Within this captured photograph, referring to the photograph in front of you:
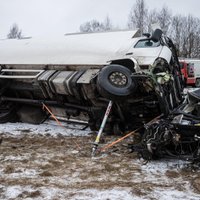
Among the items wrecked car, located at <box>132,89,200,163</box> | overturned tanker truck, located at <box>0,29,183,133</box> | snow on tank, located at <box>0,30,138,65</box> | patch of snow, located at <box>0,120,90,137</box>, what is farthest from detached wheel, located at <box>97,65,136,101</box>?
patch of snow, located at <box>0,120,90,137</box>

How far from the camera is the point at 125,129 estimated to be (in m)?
6.54

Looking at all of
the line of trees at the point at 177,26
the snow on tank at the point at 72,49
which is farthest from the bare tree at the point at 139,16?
the snow on tank at the point at 72,49

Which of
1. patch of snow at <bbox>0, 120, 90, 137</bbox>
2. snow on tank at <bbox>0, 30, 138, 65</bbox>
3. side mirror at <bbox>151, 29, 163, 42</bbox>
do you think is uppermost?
side mirror at <bbox>151, 29, 163, 42</bbox>

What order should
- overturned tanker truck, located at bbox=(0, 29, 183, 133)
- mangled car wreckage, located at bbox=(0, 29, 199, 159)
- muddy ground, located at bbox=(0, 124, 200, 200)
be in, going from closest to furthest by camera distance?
muddy ground, located at bbox=(0, 124, 200, 200) < mangled car wreckage, located at bbox=(0, 29, 199, 159) < overturned tanker truck, located at bbox=(0, 29, 183, 133)

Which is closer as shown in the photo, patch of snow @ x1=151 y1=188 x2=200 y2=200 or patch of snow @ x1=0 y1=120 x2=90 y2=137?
patch of snow @ x1=151 y1=188 x2=200 y2=200

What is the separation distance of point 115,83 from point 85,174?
5.94 feet

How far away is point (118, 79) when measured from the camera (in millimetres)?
5645

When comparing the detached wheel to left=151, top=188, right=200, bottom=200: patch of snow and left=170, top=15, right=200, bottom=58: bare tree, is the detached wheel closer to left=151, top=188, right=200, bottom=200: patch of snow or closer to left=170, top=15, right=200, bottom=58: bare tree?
left=151, top=188, right=200, bottom=200: patch of snow

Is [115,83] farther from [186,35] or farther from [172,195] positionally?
[186,35]

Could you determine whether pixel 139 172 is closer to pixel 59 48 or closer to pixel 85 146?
pixel 85 146

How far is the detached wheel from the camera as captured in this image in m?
5.45

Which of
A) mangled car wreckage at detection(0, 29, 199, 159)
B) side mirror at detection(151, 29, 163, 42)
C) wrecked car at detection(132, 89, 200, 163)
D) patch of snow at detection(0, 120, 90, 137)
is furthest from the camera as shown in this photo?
patch of snow at detection(0, 120, 90, 137)

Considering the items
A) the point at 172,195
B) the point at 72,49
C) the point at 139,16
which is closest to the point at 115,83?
the point at 72,49

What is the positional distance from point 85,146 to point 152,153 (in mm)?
1368
